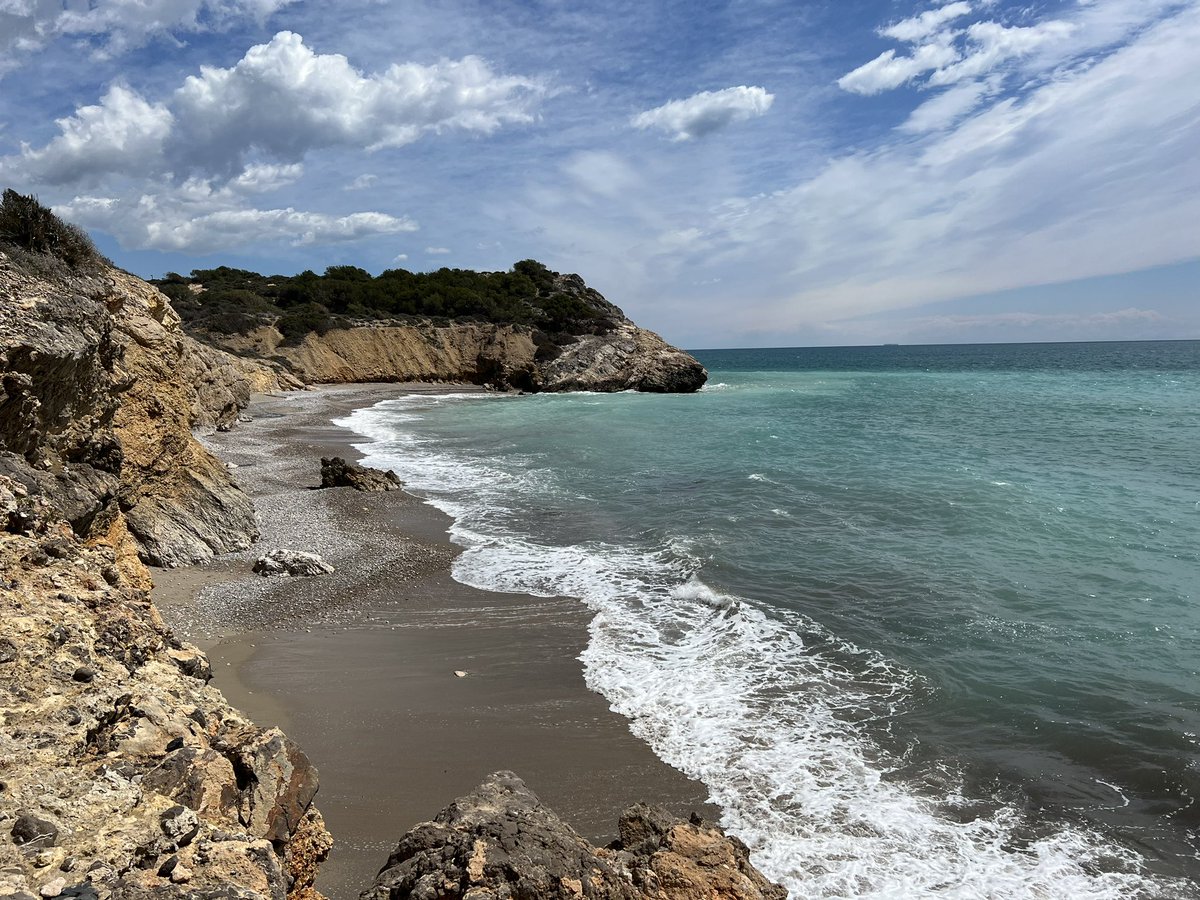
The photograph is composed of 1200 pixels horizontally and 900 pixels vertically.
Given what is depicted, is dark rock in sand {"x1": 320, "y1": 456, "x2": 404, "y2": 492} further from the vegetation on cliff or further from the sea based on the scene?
the vegetation on cliff

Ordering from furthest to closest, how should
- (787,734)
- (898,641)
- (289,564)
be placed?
(289,564) → (898,641) → (787,734)

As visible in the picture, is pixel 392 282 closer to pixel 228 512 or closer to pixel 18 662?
pixel 228 512

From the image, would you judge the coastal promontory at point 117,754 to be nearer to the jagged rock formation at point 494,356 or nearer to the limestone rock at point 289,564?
the limestone rock at point 289,564

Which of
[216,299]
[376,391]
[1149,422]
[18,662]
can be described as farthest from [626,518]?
[216,299]

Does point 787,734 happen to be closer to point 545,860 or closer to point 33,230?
point 545,860

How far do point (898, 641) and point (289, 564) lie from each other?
28.0ft

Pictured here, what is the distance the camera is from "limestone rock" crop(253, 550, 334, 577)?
10359mm

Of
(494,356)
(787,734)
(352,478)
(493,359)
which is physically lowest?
(787,734)

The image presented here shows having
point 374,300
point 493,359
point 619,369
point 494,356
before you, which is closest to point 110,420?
point 619,369

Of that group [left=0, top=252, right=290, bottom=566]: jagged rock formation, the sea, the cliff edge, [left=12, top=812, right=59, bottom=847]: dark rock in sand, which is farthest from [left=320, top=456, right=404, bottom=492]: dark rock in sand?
the cliff edge

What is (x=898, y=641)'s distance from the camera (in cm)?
868

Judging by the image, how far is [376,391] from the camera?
5100 centimetres

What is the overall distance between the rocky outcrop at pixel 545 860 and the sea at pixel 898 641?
1451mm

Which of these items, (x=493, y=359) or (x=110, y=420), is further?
(x=493, y=359)
